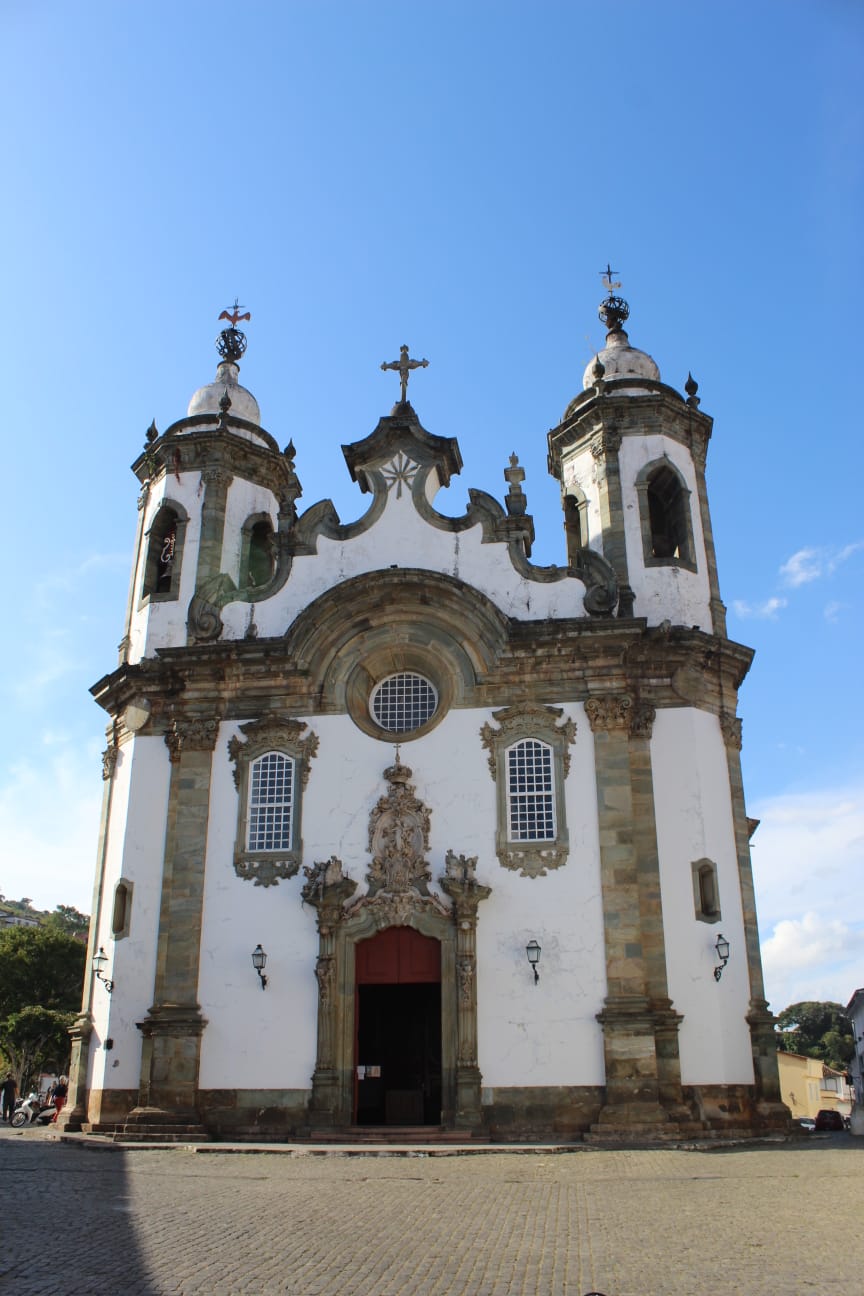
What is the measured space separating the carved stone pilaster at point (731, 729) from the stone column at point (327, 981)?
23.9 ft

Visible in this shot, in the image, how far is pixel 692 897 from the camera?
19109mm

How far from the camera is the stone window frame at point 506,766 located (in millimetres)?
19188

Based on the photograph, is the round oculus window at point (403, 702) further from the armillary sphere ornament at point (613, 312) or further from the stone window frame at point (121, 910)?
the armillary sphere ornament at point (613, 312)

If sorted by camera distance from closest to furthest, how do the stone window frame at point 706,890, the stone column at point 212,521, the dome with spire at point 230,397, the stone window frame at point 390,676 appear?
1. the stone window frame at point 706,890
2. the stone window frame at point 390,676
3. the stone column at point 212,521
4. the dome with spire at point 230,397

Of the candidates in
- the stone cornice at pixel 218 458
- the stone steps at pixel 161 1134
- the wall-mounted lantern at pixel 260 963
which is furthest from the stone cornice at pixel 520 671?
the stone steps at pixel 161 1134

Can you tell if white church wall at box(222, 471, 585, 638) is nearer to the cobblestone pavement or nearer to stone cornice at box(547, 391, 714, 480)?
stone cornice at box(547, 391, 714, 480)

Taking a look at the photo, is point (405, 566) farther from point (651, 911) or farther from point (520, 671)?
point (651, 911)

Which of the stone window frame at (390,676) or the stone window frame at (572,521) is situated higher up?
the stone window frame at (572,521)

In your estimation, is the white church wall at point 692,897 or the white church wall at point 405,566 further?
the white church wall at point 405,566

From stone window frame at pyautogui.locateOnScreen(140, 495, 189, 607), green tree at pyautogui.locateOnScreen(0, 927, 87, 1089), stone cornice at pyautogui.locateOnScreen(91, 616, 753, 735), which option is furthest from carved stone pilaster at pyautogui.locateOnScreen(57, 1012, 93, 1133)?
green tree at pyautogui.locateOnScreen(0, 927, 87, 1089)

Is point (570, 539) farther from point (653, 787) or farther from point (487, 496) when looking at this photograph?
point (653, 787)

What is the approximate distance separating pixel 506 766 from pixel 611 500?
20.8ft

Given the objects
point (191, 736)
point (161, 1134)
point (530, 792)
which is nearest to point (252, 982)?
point (161, 1134)

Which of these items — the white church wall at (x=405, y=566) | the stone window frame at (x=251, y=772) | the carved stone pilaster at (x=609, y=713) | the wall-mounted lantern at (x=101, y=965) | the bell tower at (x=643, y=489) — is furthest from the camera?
the bell tower at (x=643, y=489)
